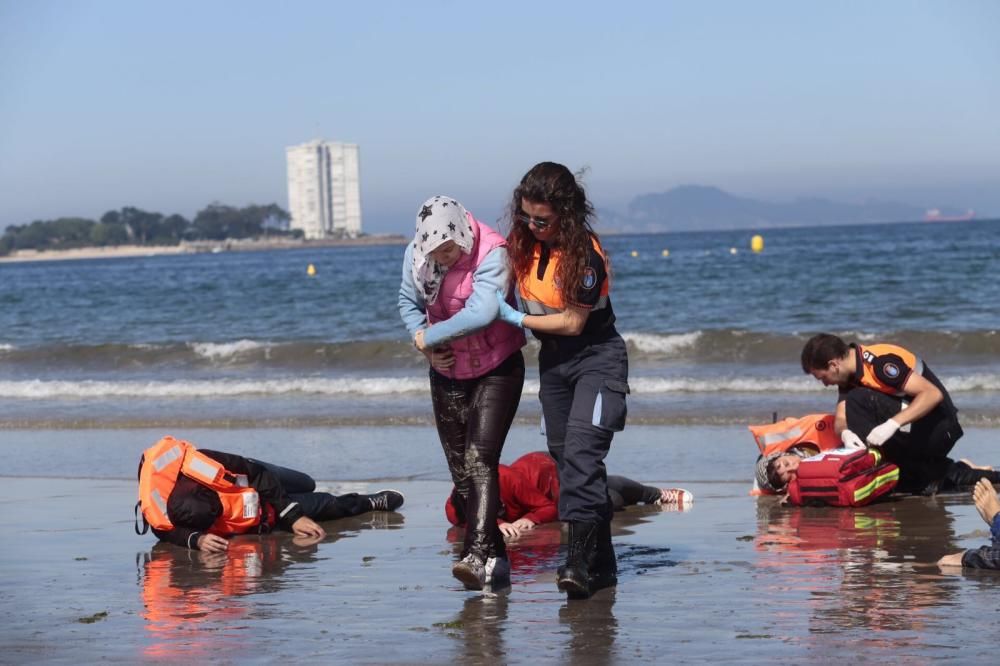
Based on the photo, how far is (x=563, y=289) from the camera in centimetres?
475

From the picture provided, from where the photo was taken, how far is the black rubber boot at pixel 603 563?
5.13m

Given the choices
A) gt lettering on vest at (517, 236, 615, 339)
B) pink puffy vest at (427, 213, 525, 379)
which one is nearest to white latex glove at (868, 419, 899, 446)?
gt lettering on vest at (517, 236, 615, 339)

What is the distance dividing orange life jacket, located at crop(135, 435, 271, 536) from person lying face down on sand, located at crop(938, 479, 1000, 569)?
3.40m

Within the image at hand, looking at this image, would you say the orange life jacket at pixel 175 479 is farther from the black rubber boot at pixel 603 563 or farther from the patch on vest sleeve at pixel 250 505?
the black rubber boot at pixel 603 563

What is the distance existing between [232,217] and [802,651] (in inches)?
6155

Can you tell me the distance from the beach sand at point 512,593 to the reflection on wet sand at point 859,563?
14 mm

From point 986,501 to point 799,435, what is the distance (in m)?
2.37

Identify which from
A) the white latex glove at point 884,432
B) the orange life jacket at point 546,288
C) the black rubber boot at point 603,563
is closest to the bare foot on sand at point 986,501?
the black rubber boot at point 603,563

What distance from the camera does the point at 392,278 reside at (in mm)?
44875

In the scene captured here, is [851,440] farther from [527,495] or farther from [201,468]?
[201,468]

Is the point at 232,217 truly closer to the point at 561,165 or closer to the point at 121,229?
the point at 121,229

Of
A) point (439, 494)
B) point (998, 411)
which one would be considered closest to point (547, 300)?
point (439, 494)

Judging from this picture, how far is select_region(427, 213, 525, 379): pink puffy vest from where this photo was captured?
4.93 metres

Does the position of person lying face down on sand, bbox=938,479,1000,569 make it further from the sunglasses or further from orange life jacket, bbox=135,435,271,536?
orange life jacket, bbox=135,435,271,536
